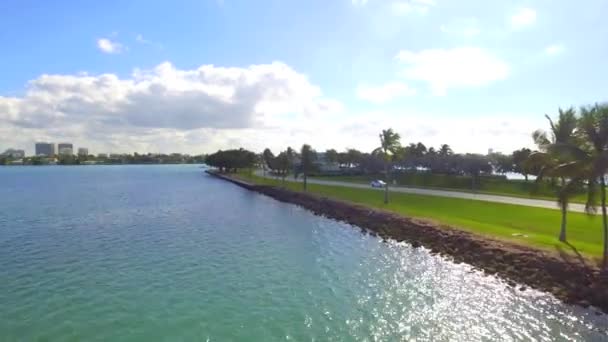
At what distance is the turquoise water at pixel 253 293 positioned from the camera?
548 inches

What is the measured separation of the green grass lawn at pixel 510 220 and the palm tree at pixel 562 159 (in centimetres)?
171

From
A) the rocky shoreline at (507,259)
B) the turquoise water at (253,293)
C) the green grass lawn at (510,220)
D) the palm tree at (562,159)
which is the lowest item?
the turquoise water at (253,293)

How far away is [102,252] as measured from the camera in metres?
25.7

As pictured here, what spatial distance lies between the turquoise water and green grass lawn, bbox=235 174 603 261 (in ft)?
17.0

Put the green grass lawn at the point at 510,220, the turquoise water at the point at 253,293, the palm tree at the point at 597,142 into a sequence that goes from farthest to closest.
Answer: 1. the green grass lawn at the point at 510,220
2. the palm tree at the point at 597,142
3. the turquoise water at the point at 253,293

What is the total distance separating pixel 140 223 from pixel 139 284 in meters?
20.9

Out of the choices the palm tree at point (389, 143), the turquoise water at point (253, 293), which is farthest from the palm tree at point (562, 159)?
the palm tree at point (389, 143)

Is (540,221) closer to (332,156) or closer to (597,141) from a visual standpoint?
(597,141)

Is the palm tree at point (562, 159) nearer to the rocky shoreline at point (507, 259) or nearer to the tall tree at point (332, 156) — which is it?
the rocky shoreline at point (507, 259)

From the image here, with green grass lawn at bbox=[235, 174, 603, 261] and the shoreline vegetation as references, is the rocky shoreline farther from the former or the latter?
green grass lawn at bbox=[235, 174, 603, 261]

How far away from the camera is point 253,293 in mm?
17875

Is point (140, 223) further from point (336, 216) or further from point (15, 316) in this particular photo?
point (15, 316)

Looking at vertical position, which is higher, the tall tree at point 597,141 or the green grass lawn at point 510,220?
the tall tree at point 597,141

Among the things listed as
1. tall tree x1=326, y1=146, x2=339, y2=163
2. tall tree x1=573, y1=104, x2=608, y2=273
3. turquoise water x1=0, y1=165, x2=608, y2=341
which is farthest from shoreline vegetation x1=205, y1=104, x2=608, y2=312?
tall tree x1=326, y1=146, x2=339, y2=163
